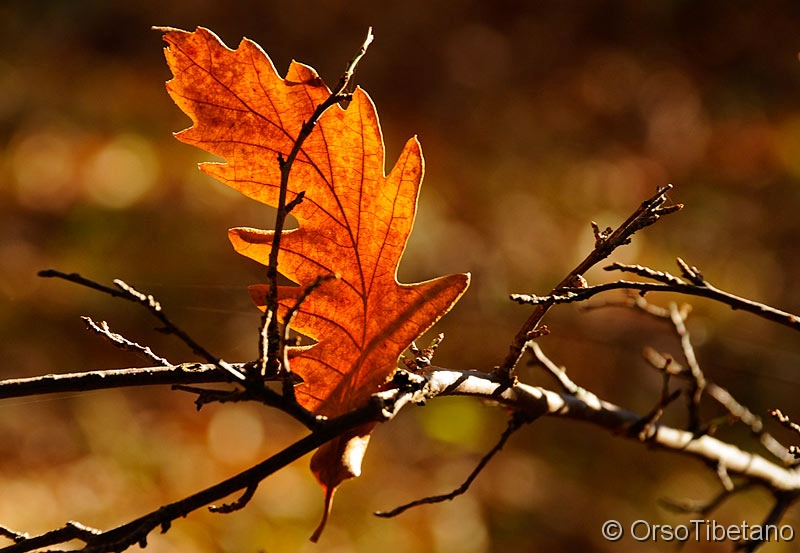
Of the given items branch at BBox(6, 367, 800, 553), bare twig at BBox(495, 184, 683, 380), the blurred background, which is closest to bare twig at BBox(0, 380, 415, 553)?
branch at BBox(6, 367, 800, 553)

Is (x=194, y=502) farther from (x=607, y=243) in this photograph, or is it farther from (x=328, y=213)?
(x=607, y=243)

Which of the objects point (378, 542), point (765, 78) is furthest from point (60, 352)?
point (765, 78)

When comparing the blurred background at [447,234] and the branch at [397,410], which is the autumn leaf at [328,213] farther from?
the blurred background at [447,234]

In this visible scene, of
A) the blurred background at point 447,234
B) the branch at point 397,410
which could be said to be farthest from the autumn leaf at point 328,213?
the blurred background at point 447,234

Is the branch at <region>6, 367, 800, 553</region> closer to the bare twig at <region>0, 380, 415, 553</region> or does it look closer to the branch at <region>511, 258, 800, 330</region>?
the bare twig at <region>0, 380, 415, 553</region>

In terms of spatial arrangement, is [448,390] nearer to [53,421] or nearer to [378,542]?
[378,542]

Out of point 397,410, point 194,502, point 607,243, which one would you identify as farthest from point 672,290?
point 194,502
